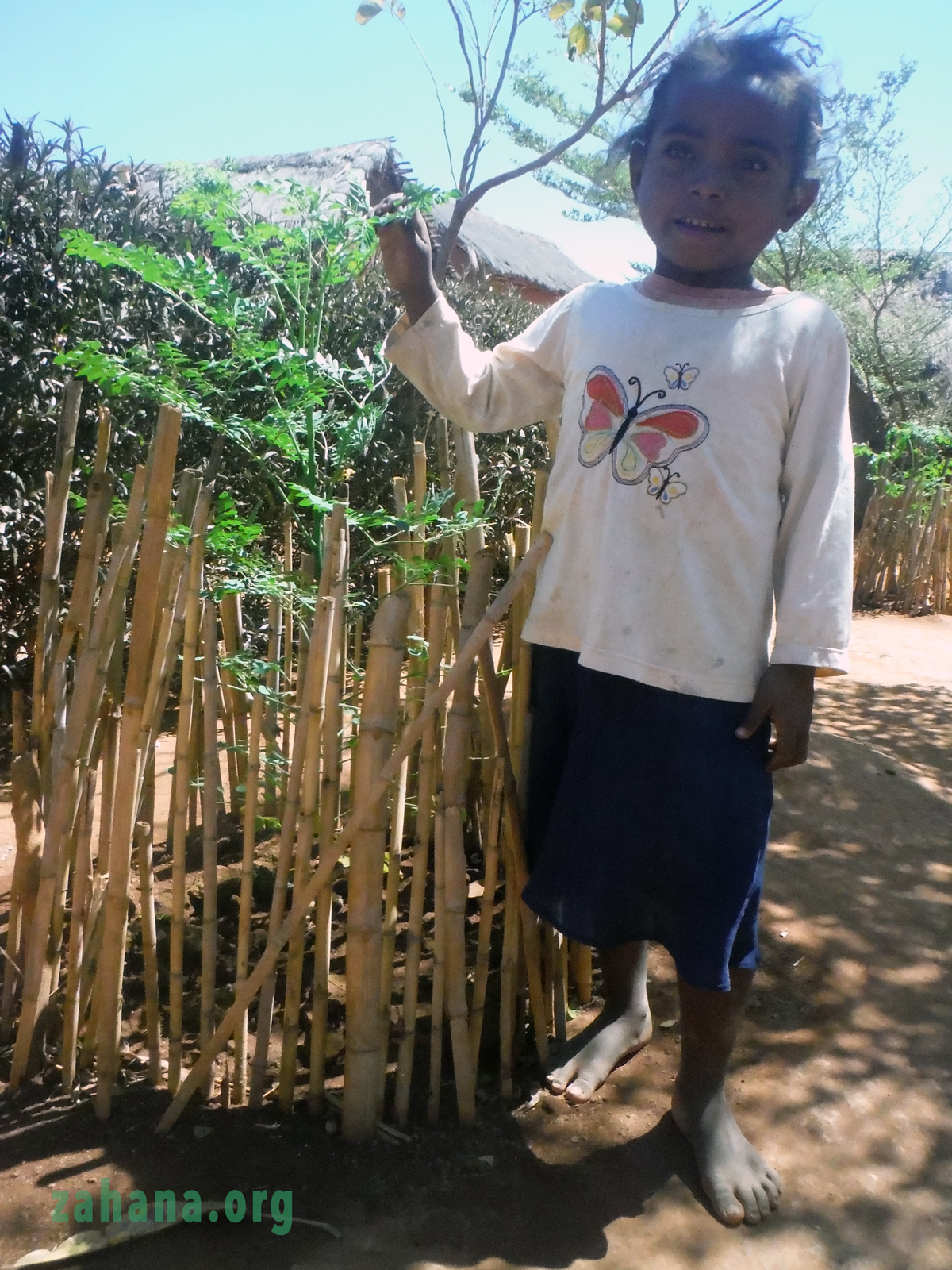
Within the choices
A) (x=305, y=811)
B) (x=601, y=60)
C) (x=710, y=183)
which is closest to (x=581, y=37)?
(x=601, y=60)

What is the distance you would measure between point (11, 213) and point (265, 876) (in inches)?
112

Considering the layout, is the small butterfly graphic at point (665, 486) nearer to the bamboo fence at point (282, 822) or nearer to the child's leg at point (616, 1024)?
the bamboo fence at point (282, 822)

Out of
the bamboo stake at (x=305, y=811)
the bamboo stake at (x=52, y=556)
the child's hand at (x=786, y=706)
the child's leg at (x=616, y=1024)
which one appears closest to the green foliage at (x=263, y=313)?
the bamboo stake at (x=52, y=556)

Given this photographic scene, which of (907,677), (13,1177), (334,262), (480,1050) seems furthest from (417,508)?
(907,677)

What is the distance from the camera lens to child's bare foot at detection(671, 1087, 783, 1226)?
1.61m

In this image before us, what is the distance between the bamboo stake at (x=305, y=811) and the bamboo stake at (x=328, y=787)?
0.02 m

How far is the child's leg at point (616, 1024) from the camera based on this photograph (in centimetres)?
190

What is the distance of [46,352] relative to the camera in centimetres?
382

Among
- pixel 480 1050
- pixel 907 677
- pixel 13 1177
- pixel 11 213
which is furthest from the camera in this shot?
pixel 907 677

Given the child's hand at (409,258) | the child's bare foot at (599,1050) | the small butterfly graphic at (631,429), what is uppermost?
the child's hand at (409,258)

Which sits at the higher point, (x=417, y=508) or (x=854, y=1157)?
(x=417, y=508)

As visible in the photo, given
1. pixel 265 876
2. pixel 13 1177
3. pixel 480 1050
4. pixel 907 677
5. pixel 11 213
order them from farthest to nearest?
pixel 907 677 → pixel 11 213 → pixel 265 876 → pixel 480 1050 → pixel 13 1177

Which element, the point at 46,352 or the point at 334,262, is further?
the point at 46,352

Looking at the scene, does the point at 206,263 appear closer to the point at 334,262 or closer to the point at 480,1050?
the point at 334,262
